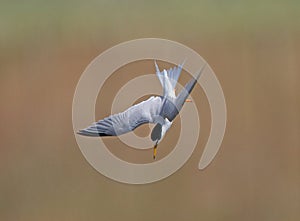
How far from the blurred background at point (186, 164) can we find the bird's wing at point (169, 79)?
0.27 metres

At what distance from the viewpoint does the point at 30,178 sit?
94 cm

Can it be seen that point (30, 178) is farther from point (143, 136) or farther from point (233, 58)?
point (233, 58)

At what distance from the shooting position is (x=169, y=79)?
0.63 m

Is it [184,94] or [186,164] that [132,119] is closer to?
[184,94]

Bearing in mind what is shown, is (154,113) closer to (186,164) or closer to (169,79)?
(169,79)

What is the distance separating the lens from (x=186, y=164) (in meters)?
0.91

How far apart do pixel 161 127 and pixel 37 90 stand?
1.26 ft

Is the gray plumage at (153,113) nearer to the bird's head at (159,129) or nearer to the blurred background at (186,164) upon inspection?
the bird's head at (159,129)

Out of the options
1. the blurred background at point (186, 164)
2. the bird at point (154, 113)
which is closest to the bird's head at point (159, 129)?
the bird at point (154, 113)

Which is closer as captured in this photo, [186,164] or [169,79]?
[169,79]

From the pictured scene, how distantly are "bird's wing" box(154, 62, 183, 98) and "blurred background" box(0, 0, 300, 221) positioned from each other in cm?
27

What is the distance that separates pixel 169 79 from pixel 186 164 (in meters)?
0.31

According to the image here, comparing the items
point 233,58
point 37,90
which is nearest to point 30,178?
point 37,90

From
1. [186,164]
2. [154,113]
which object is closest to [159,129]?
[154,113]
